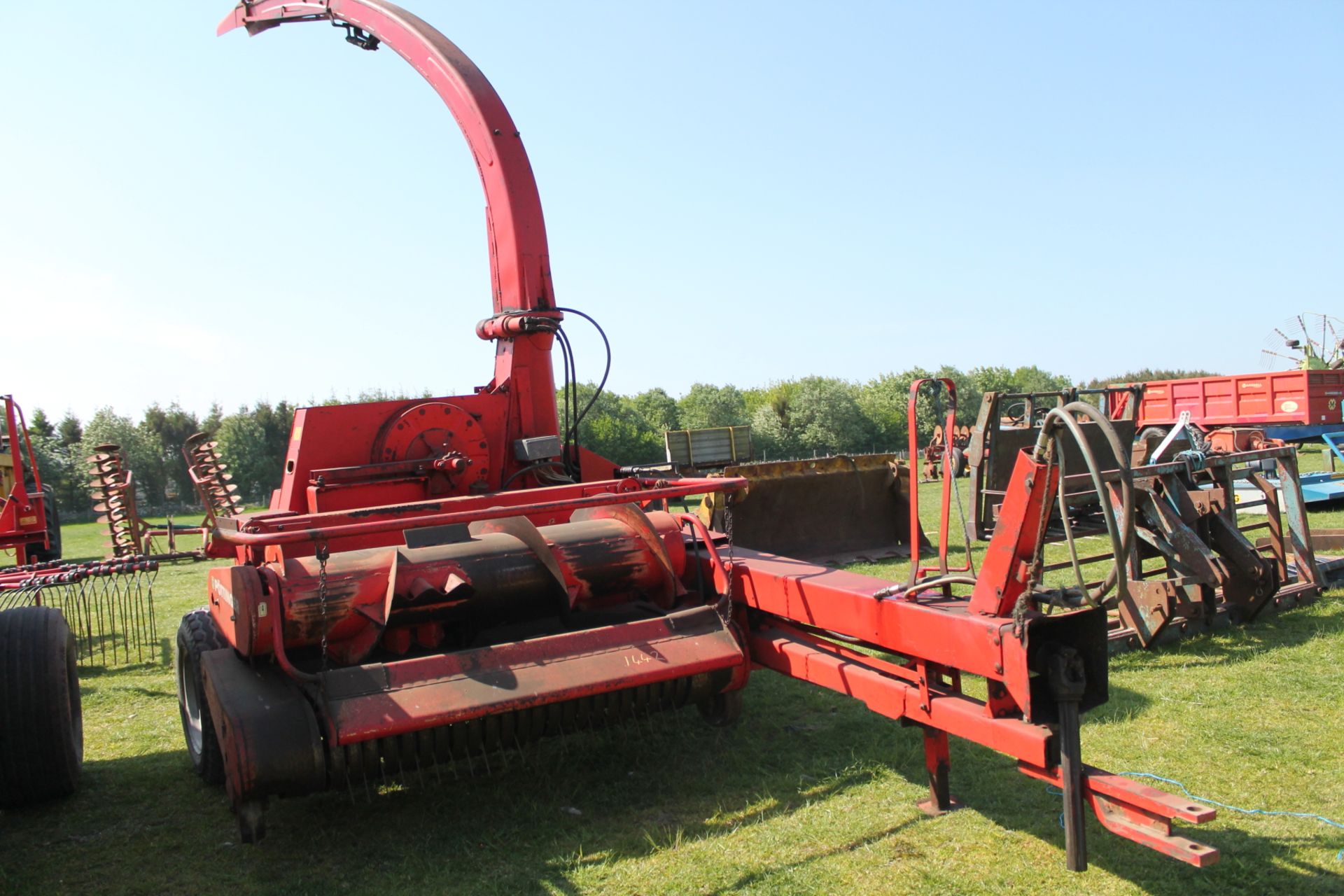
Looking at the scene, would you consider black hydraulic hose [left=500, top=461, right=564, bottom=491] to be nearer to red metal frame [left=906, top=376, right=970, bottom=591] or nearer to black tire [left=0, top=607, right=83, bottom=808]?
black tire [left=0, top=607, right=83, bottom=808]

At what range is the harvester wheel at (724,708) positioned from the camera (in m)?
4.71

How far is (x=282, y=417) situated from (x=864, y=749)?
37.9 metres

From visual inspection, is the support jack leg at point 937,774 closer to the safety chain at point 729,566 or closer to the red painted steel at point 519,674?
the red painted steel at point 519,674

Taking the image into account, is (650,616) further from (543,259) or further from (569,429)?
(543,259)

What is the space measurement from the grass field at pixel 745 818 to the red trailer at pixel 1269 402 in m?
15.7

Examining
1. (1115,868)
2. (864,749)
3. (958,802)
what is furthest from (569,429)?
(1115,868)

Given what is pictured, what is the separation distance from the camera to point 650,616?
471 centimetres

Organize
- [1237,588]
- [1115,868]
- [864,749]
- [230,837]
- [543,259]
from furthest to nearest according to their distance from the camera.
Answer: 1. [1237,588]
2. [543,259]
3. [864,749]
4. [230,837]
5. [1115,868]

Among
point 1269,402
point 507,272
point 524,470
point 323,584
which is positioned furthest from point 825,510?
point 1269,402

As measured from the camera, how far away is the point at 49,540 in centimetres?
1001

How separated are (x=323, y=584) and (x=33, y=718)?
1.73 meters

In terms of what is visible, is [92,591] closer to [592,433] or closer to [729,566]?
[729,566]

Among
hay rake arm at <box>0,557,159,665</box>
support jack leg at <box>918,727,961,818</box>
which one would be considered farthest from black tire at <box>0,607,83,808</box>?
support jack leg at <box>918,727,961,818</box>

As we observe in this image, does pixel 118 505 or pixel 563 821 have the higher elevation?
pixel 118 505
